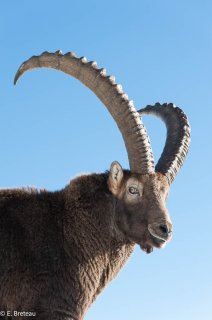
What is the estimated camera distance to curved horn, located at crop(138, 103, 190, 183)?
1255 cm

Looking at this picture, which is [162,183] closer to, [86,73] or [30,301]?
[86,73]

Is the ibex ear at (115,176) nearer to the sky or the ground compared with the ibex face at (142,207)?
nearer to the sky

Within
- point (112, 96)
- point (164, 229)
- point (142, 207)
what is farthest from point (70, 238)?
point (112, 96)

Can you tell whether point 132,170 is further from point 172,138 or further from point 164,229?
point 172,138

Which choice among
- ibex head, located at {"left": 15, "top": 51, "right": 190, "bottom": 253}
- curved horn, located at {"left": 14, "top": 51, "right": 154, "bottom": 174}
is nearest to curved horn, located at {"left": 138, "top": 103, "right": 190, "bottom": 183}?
ibex head, located at {"left": 15, "top": 51, "right": 190, "bottom": 253}

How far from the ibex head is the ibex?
0.02 meters

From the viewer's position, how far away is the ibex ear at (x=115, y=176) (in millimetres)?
11641

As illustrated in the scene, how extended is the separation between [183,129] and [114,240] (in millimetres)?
3233

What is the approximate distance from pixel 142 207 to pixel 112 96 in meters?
2.29

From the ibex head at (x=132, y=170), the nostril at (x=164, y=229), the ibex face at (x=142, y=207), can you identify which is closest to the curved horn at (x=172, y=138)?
the ibex head at (x=132, y=170)

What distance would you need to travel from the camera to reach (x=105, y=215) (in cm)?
1156

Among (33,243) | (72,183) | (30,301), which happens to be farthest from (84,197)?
(30,301)

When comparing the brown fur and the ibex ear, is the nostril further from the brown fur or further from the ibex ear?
the ibex ear

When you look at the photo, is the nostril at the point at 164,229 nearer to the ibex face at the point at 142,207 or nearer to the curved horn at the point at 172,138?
the ibex face at the point at 142,207
